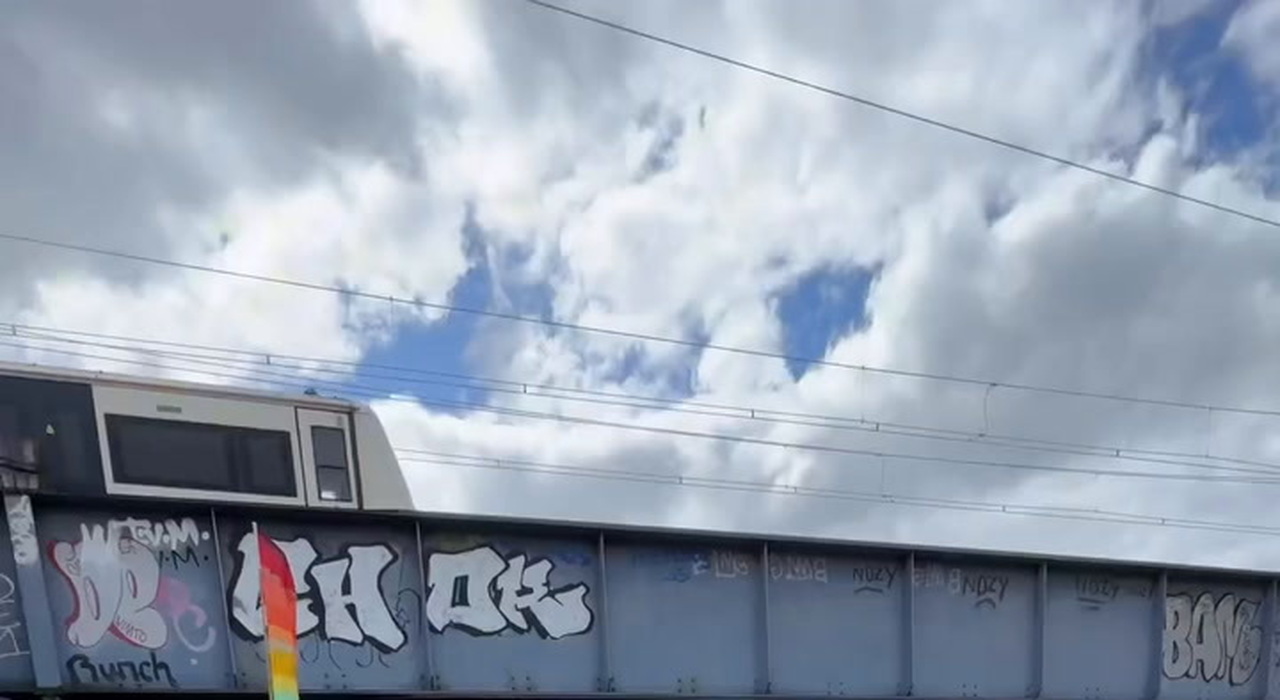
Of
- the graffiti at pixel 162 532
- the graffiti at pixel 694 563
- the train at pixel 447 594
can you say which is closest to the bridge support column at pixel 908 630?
the train at pixel 447 594

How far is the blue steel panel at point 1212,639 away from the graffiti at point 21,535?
52.8 ft

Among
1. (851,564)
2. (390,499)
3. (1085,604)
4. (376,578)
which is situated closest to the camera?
(376,578)

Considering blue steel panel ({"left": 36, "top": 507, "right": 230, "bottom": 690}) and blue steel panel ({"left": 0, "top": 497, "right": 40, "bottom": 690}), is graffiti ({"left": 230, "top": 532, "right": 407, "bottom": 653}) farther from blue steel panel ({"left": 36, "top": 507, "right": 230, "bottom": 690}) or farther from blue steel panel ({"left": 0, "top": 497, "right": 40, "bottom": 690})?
blue steel panel ({"left": 0, "top": 497, "right": 40, "bottom": 690})

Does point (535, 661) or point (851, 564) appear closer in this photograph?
point (535, 661)

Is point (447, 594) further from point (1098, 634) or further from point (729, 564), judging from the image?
point (1098, 634)

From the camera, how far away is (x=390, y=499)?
17.2 meters

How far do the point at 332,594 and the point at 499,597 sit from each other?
196cm

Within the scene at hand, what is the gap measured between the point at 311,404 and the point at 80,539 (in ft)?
21.0

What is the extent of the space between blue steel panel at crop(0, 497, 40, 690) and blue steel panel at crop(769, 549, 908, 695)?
8.69 meters

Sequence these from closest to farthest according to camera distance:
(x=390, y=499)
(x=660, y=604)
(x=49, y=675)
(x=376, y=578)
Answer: (x=49, y=675) < (x=376, y=578) < (x=660, y=604) < (x=390, y=499)

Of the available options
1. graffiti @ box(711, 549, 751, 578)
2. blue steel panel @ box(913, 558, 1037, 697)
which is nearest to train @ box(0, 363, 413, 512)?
graffiti @ box(711, 549, 751, 578)

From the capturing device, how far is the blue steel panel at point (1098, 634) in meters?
15.6

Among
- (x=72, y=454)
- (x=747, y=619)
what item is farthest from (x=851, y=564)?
(x=72, y=454)

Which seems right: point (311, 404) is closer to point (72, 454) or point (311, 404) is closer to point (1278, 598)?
point (72, 454)
